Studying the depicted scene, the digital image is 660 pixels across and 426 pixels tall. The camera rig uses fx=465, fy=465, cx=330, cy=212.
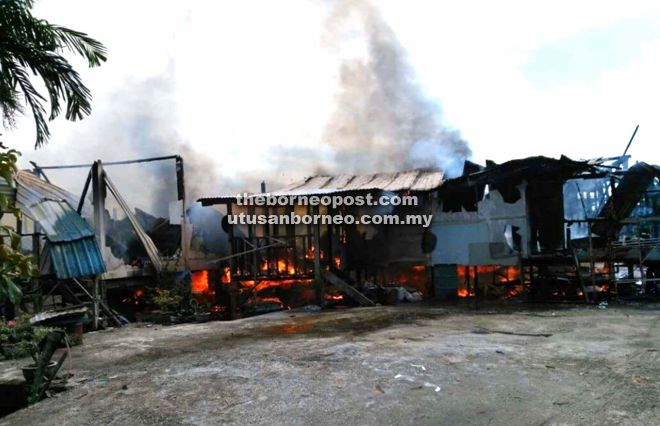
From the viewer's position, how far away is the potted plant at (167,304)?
13.3 m

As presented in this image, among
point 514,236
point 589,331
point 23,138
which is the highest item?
point 23,138

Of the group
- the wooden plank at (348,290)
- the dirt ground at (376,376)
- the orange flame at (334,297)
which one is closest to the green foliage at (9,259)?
the dirt ground at (376,376)

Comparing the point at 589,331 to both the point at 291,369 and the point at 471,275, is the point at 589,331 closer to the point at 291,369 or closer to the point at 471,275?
the point at 291,369

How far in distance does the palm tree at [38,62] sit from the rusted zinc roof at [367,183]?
7092 mm

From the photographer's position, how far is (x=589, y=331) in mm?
8961

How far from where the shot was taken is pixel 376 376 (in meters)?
6.29

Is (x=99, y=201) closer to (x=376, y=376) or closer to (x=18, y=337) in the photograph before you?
(x=18, y=337)

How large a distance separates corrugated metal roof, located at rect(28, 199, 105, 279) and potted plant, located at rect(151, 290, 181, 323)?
1.73 meters

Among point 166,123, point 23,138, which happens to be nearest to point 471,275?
point 166,123

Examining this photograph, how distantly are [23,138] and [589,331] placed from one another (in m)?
23.8

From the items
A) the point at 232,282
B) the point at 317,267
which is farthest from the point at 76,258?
the point at 317,267

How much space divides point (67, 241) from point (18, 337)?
501 centimetres

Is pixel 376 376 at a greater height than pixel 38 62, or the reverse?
pixel 38 62

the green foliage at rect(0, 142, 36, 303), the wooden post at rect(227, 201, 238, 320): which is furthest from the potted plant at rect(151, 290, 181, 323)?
the green foliage at rect(0, 142, 36, 303)
